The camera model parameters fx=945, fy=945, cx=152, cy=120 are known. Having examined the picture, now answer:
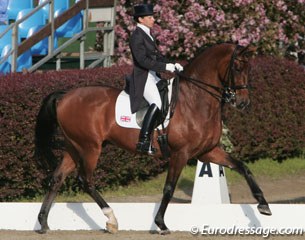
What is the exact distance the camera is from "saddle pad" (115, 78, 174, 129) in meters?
10.1

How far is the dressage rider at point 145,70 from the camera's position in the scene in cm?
988

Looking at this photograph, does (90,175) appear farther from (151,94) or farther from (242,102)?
(242,102)

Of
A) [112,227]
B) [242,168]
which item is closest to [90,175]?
[112,227]

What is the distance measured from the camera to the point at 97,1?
17016 millimetres

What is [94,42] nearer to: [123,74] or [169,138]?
[123,74]

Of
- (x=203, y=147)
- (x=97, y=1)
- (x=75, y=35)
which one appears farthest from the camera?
(x=97, y=1)

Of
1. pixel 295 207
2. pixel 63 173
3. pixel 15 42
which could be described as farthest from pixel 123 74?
pixel 295 207

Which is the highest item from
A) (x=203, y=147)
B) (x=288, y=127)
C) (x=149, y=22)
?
(x=149, y=22)

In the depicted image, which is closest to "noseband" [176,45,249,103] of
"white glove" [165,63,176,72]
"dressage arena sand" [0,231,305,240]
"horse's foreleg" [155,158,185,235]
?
"white glove" [165,63,176,72]

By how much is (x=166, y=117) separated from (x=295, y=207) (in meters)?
1.71

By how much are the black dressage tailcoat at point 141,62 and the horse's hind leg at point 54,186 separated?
1.06 metres

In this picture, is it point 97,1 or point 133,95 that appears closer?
point 133,95

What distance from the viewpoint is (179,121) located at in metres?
9.98

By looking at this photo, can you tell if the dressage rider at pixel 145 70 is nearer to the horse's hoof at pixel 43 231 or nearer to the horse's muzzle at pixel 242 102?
the horse's muzzle at pixel 242 102
